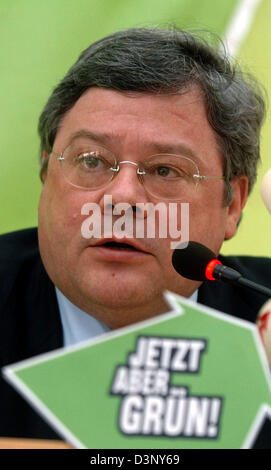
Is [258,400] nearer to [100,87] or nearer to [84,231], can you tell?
[84,231]

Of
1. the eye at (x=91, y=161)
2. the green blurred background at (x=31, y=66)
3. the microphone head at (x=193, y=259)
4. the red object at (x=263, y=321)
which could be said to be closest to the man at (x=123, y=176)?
the eye at (x=91, y=161)

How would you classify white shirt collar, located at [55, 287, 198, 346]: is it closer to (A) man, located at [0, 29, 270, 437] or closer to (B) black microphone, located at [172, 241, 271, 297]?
(A) man, located at [0, 29, 270, 437]

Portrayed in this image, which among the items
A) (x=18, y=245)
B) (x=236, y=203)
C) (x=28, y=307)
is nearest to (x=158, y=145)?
(x=236, y=203)

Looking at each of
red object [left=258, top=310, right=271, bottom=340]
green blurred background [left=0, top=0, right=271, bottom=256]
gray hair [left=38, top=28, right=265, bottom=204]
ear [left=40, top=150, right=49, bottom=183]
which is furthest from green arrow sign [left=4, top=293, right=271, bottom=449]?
green blurred background [left=0, top=0, right=271, bottom=256]

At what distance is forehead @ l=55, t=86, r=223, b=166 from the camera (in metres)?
1.13

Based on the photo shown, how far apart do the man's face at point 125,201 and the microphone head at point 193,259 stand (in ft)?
0.68

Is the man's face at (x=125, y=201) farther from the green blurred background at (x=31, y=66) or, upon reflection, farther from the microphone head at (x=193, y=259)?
the green blurred background at (x=31, y=66)

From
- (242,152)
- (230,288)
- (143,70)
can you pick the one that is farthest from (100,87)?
(230,288)

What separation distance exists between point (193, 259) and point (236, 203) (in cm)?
55

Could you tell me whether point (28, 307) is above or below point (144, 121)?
below

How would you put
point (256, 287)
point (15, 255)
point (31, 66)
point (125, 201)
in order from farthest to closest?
point (31, 66)
point (15, 255)
point (125, 201)
point (256, 287)

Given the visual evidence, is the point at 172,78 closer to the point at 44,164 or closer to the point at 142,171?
the point at 142,171

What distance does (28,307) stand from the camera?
1.28 metres

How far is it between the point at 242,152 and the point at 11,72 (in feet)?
2.77
